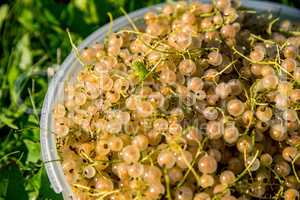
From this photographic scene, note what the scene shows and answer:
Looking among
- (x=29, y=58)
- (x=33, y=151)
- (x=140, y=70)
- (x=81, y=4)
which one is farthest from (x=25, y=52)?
(x=140, y=70)

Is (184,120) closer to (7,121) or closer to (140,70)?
(140,70)

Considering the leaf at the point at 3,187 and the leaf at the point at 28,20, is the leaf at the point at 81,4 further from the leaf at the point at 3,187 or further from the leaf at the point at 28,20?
the leaf at the point at 3,187

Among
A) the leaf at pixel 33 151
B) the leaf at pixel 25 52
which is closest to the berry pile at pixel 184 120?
the leaf at pixel 33 151

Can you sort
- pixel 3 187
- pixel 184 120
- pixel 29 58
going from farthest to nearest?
pixel 29 58
pixel 3 187
pixel 184 120

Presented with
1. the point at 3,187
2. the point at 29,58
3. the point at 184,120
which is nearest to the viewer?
the point at 184,120

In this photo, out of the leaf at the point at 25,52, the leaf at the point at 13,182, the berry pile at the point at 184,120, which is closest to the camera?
the berry pile at the point at 184,120

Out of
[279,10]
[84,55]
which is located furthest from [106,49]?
[279,10]
